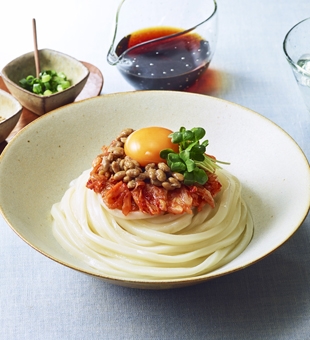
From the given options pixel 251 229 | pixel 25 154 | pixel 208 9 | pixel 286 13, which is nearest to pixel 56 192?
pixel 25 154

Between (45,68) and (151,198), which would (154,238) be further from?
(45,68)

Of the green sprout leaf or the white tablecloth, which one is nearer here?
the white tablecloth

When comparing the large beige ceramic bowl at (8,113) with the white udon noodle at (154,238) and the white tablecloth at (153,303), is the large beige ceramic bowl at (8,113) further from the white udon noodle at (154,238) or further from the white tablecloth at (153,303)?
the white udon noodle at (154,238)

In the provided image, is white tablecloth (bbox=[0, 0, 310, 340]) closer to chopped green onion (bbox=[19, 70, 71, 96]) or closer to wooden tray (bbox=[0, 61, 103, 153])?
wooden tray (bbox=[0, 61, 103, 153])

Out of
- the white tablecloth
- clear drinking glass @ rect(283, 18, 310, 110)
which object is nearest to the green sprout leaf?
the white tablecloth

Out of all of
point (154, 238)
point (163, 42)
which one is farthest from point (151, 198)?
point (163, 42)

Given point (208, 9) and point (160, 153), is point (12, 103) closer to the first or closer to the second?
point (160, 153)
